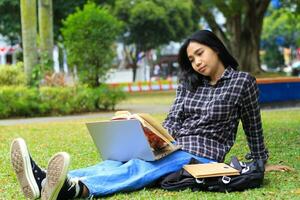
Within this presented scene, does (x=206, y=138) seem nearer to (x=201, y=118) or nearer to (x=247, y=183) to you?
(x=201, y=118)

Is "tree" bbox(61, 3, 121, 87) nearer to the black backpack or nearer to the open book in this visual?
the open book

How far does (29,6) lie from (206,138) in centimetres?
1162

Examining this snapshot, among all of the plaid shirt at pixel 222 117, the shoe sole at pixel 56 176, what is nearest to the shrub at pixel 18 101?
the plaid shirt at pixel 222 117

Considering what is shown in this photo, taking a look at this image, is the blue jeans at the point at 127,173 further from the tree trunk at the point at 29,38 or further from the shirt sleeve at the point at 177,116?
the tree trunk at the point at 29,38

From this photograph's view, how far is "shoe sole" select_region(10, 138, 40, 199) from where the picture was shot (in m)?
3.73

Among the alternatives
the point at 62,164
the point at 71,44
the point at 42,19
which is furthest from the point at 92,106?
the point at 62,164

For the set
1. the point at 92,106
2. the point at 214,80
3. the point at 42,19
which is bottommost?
the point at 92,106

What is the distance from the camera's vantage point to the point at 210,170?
395 cm

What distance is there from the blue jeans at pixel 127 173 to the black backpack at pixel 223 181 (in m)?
0.07

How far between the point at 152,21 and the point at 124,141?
36.4 meters

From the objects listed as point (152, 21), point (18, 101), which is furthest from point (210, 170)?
point (152, 21)

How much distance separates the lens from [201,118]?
4.33 m

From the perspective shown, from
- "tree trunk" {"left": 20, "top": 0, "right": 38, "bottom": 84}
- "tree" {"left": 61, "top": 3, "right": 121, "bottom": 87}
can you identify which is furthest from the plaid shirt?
"tree trunk" {"left": 20, "top": 0, "right": 38, "bottom": 84}

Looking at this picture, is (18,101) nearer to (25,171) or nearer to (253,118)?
(253,118)
